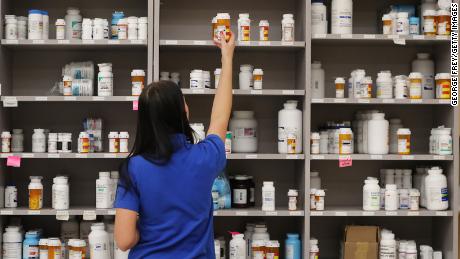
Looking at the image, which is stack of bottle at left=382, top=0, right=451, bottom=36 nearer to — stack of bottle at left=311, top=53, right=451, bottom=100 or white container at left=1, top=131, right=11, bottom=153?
stack of bottle at left=311, top=53, right=451, bottom=100

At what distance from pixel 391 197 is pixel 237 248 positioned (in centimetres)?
107

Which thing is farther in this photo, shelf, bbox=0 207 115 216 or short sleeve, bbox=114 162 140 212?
shelf, bbox=0 207 115 216

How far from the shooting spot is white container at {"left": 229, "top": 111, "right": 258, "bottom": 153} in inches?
165

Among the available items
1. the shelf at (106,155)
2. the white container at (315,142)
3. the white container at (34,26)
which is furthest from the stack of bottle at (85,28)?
the white container at (315,142)

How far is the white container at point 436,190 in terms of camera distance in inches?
159

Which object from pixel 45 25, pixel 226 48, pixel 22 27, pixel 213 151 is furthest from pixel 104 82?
pixel 213 151

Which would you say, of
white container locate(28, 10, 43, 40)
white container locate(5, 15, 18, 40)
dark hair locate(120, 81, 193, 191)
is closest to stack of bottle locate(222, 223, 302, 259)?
white container locate(28, 10, 43, 40)

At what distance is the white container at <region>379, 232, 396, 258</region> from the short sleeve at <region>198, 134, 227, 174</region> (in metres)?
2.17

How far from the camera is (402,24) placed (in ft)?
13.4

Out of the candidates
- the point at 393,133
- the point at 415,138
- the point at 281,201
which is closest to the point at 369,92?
the point at 393,133

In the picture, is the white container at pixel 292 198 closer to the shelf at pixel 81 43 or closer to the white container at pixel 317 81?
the white container at pixel 317 81

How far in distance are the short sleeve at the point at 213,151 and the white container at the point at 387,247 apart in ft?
7.11

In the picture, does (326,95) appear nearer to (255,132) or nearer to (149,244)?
(255,132)

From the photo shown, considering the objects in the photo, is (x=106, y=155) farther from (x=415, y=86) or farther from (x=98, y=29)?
(x=415, y=86)
